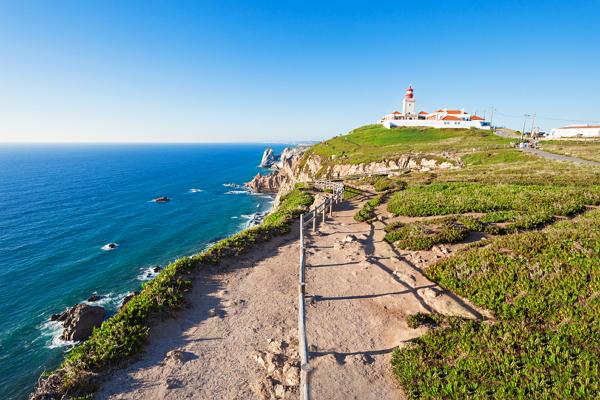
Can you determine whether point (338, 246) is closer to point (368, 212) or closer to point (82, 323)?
point (368, 212)

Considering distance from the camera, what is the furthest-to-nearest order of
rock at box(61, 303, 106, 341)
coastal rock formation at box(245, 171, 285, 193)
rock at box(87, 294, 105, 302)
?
coastal rock formation at box(245, 171, 285, 193), rock at box(87, 294, 105, 302), rock at box(61, 303, 106, 341)

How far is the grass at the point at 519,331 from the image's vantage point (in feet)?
24.8

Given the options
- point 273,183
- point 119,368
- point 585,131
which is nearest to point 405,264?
point 119,368

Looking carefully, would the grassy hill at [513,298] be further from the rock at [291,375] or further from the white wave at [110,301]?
the white wave at [110,301]

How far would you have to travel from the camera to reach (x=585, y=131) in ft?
279

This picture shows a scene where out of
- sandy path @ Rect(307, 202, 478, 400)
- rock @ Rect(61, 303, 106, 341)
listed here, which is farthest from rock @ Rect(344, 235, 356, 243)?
rock @ Rect(61, 303, 106, 341)

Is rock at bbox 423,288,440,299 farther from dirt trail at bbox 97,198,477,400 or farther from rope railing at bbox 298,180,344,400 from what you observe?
rope railing at bbox 298,180,344,400

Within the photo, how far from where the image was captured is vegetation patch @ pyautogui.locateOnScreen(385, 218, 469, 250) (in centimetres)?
1673

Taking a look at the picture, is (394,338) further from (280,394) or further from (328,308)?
(280,394)

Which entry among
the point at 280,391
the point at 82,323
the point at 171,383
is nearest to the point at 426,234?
the point at 280,391

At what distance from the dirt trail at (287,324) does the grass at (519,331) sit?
94cm

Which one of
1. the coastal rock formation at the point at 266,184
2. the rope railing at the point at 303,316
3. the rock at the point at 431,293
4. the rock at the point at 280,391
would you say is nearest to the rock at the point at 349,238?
the rope railing at the point at 303,316

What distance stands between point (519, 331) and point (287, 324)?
319 inches

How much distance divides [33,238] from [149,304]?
46.6 meters
